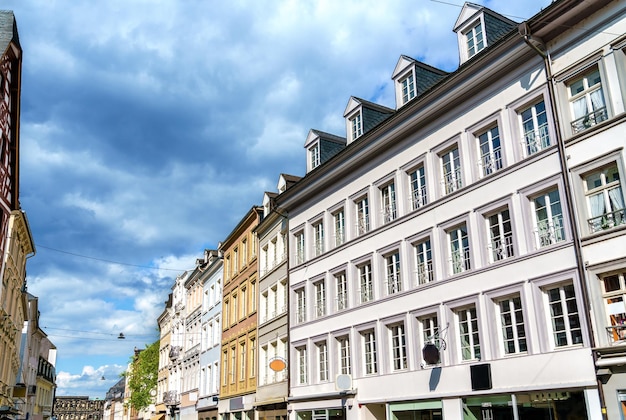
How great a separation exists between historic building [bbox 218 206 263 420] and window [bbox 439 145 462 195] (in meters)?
16.6

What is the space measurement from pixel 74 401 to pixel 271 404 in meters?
164

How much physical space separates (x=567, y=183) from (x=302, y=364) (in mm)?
15627

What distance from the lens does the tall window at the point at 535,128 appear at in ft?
58.2

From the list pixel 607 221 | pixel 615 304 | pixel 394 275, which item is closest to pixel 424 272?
pixel 394 275

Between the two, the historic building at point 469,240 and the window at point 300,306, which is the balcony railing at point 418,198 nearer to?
the historic building at point 469,240

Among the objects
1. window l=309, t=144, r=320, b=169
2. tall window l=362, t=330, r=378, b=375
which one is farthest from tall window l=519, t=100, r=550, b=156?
window l=309, t=144, r=320, b=169

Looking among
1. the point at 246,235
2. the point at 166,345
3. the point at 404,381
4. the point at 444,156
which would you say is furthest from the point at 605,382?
the point at 166,345

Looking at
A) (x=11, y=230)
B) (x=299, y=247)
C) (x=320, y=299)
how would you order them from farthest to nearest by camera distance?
(x=11, y=230), (x=299, y=247), (x=320, y=299)

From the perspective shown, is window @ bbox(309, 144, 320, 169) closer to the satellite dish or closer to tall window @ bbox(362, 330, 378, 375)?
tall window @ bbox(362, 330, 378, 375)

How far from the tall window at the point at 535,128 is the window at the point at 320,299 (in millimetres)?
11913

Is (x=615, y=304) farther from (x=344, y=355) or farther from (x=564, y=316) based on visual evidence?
(x=344, y=355)

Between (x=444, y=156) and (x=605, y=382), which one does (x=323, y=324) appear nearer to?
(x=444, y=156)

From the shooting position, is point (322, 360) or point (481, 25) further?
point (322, 360)

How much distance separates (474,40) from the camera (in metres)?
20.9
